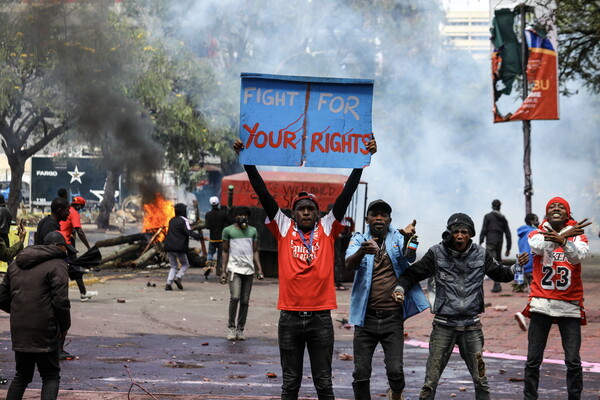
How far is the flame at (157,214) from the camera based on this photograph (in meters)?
23.1

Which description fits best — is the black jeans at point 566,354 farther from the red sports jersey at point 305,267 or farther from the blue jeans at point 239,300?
the blue jeans at point 239,300

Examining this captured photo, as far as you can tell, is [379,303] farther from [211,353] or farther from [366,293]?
[211,353]

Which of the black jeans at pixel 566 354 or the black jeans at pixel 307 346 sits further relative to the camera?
the black jeans at pixel 566 354

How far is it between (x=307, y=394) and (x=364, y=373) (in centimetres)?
145

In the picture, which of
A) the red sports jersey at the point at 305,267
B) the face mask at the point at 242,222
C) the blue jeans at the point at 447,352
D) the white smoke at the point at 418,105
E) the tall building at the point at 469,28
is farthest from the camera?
the tall building at the point at 469,28

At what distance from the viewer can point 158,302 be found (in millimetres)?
14961

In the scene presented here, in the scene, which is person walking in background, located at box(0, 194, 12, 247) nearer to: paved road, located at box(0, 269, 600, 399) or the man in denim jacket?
paved road, located at box(0, 269, 600, 399)

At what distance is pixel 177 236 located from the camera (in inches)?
645

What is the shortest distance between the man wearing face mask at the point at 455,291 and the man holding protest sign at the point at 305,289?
1.74 feet

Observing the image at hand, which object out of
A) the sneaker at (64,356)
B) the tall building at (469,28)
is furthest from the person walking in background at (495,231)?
the tall building at (469,28)

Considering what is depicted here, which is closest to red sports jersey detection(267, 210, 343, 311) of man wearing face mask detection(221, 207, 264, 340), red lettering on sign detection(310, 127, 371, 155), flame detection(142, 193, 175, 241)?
red lettering on sign detection(310, 127, 371, 155)

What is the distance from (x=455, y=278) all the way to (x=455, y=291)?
0.09 m

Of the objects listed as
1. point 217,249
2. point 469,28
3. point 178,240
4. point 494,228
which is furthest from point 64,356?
point 469,28

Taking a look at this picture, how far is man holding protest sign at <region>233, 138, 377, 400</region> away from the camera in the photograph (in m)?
6.22
